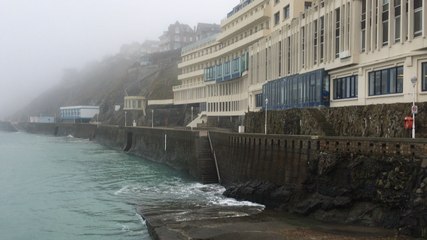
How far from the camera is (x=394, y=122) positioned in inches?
1235

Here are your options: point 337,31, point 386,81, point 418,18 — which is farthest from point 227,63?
point 418,18

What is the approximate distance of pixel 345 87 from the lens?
43.1 metres

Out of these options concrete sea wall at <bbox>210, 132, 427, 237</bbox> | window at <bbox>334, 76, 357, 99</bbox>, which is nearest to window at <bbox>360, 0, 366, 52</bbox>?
window at <bbox>334, 76, 357, 99</bbox>

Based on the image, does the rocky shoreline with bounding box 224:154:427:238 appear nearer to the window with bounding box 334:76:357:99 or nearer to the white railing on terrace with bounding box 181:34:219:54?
the window with bounding box 334:76:357:99

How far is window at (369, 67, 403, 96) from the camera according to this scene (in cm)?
3458

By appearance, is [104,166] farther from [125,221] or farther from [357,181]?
[357,181]

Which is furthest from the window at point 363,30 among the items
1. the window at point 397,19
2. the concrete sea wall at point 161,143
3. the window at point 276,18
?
the window at point 276,18

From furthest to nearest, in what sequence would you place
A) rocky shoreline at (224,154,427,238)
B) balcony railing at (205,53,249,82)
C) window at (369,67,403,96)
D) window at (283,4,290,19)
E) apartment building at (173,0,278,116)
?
apartment building at (173,0,278,116), balcony railing at (205,53,249,82), window at (283,4,290,19), window at (369,67,403,96), rocky shoreline at (224,154,427,238)

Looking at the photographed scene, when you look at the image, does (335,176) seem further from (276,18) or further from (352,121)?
(276,18)

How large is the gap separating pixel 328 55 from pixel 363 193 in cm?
1994

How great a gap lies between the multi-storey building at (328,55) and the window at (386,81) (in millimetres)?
73

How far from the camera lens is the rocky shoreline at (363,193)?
79.5 ft

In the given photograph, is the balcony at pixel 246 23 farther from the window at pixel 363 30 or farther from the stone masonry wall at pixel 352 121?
the window at pixel 363 30

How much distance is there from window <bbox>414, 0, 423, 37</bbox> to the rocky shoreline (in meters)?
10.3
